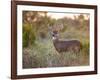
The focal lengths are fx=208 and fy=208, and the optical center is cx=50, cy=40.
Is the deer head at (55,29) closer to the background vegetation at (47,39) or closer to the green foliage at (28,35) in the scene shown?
the background vegetation at (47,39)

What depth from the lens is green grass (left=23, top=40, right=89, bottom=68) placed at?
2.01m

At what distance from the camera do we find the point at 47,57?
2.07 m

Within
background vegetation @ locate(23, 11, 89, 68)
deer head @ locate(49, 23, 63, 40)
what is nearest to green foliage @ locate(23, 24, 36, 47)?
background vegetation @ locate(23, 11, 89, 68)

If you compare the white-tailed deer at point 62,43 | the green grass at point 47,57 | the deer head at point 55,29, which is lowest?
the green grass at point 47,57

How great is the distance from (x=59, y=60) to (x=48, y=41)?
226 millimetres

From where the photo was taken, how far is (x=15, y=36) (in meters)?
1.94

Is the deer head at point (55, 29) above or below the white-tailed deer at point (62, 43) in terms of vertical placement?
above

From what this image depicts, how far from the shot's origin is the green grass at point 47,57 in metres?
2.01

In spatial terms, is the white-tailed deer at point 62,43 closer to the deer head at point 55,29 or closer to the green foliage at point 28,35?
the deer head at point 55,29

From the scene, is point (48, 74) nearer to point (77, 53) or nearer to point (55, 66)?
point (55, 66)

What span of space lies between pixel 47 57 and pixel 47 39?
18 centimetres

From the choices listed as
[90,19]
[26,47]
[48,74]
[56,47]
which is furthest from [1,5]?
[90,19]

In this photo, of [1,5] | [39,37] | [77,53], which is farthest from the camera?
[77,53]

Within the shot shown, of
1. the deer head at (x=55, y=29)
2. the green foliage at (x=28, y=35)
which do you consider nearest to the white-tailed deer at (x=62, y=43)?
the deer head at (x=55, y=29)
